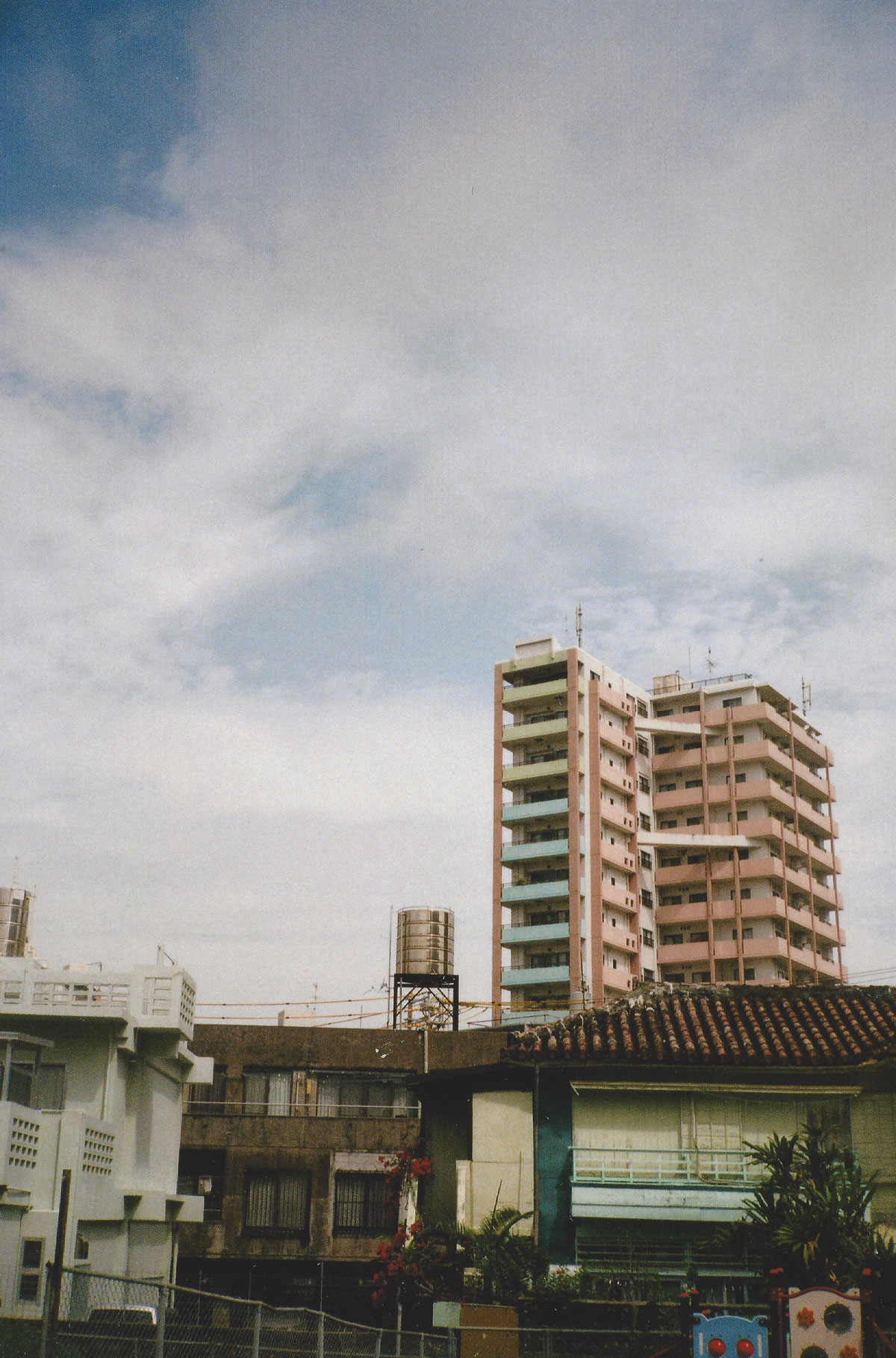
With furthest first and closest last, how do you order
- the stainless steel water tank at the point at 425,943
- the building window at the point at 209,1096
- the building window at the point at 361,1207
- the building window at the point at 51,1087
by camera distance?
the stainless steel water tank at the point at 425,943
the building window at the point at 209,1096
the building window at the point at 361,1207
the building window at the point at 51,1087

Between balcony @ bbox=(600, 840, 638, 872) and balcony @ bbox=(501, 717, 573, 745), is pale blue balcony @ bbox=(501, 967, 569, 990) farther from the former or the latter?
balcony @ bbox=(501, 717, 573, 745)

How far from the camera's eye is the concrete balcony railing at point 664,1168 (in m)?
28.1

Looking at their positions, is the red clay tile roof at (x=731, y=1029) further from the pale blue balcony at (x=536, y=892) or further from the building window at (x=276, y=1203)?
the pale blue balcony at (x=536, y=892)

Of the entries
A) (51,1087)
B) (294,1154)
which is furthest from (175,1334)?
(294,1154)

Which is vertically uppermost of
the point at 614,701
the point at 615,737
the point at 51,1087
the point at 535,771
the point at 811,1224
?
the point at 614,701

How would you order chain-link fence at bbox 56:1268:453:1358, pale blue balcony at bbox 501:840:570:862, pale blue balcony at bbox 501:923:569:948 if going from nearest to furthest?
1. chain-link fence at bbox 56:1268:453:1358
2. pale blue balcony at bbox 501:923:569:948
3. pale blue balcony at bbox 501:840:570:862

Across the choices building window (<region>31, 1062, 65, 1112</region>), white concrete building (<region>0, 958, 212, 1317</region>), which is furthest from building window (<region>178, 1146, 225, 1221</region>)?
building window (<region>31, 1062, 65, 1112</region>)

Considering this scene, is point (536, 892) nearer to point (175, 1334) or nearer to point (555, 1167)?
point (555, 1167)

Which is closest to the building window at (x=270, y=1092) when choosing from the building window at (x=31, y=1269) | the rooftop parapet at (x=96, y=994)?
the rooftop parapet at (x=96, y=994)

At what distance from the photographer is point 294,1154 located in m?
48.0

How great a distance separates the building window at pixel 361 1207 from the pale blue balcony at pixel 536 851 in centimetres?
3365

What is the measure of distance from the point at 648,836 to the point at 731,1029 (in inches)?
2194

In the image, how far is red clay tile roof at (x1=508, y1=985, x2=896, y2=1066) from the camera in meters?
28.5

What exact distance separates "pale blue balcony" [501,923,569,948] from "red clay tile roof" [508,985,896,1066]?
144ft
